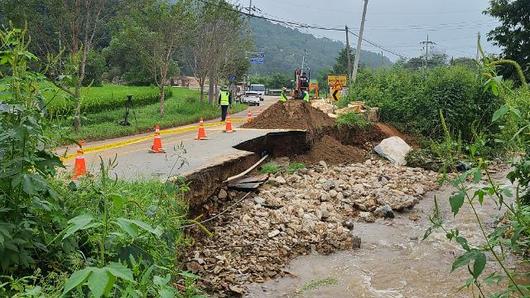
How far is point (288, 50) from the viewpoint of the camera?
479 ft

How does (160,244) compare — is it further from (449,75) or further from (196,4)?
(196,4)

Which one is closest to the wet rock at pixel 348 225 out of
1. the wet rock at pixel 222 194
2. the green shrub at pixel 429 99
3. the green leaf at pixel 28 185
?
the wet rock at pixel 222 194

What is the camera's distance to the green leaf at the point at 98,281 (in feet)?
4.98

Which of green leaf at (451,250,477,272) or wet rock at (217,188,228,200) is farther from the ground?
green leaf at (451,250,477,272)

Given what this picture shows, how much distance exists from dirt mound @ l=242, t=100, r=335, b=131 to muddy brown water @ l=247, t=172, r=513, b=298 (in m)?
6.71

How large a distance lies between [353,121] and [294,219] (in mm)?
11120

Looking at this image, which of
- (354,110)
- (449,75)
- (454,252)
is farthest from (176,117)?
(454,252)

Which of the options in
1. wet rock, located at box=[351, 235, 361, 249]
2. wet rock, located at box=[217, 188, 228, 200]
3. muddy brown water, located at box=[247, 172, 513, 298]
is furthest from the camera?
wet rock, located at box=[217, 188, 228, 200]

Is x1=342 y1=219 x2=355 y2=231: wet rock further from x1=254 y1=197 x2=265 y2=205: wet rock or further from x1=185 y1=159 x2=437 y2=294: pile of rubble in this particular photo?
x1=254 y1=197 x2=265 y2=205: wet rock

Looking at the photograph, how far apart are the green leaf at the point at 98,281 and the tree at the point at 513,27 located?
32415mm

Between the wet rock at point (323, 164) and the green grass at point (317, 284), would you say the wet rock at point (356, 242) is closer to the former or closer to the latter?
the green grass at point (317, 284)

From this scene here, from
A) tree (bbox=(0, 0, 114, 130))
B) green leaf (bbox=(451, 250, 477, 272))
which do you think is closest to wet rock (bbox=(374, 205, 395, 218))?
green leaf (bbox=(451, 250, 477, 272))

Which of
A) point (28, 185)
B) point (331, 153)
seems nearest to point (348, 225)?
point (331, 153)

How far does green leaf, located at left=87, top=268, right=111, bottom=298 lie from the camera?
1517mm
